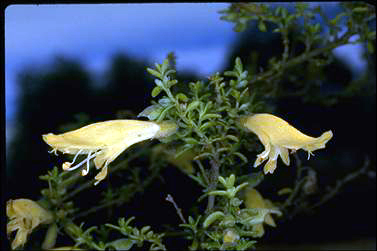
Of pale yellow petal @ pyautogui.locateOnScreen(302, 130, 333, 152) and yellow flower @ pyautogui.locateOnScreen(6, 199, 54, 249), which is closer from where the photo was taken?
pale yellow petal @ pyautogui.locateOnScreen(302, 130, 333, 152)

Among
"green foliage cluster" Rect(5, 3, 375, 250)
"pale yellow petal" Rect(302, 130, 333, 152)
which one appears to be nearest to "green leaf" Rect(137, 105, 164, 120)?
"green foliage cluster" Rect(5, 3, 375, 250)

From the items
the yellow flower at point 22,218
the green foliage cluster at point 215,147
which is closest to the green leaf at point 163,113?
the green foliage cluster at point 215,147

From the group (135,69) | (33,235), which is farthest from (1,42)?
(135,69)

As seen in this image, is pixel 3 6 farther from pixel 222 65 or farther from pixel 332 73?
pixel 332 73

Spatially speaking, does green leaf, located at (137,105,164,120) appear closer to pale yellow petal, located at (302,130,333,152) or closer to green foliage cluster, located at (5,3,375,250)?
green foliage cluster, located at (5,3,375,250)

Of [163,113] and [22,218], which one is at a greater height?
[163,113]

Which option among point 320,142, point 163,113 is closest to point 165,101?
point 163,113

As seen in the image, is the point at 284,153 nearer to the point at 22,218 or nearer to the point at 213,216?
the point at 213,216

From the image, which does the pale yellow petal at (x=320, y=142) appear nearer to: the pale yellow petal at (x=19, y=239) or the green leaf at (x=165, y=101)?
the green leaf at (x=165, y=101)

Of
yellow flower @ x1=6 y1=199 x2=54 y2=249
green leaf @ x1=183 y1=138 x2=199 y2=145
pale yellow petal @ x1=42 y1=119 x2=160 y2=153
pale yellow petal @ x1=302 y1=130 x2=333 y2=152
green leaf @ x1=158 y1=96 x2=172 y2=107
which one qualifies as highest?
green leaf @ x1=158 y1=96 x2=172 y2=107
